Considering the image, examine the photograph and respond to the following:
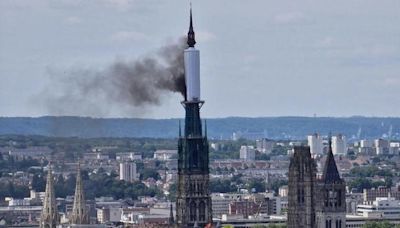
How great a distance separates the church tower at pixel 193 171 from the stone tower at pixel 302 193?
9545 millimetres

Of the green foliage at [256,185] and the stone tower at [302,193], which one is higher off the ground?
the green foliage at [256,185]

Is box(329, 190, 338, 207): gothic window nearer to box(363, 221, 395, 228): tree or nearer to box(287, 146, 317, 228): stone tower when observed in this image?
box(287, 146, 317, 228): stone tower

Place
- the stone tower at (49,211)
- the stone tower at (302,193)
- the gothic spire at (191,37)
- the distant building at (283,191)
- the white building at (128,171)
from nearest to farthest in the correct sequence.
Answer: the gothic spire at (191,37) < the stone tower at (302,193) < the stone tower at (49,211) < the distant building at (283,191) < the white building at (128,171)

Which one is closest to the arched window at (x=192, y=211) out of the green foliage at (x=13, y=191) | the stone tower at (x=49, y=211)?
the stone tower at (x=49, y=211)

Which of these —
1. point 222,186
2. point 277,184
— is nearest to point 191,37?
point 277,184

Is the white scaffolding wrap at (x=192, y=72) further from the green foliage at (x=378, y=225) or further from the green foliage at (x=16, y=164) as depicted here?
the green foliage at (x=16, y=164)

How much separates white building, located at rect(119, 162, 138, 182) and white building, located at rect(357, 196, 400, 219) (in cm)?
4017

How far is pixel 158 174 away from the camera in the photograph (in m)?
199

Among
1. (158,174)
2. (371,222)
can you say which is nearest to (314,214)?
(371,222)

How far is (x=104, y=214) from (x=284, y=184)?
4228 centimetres

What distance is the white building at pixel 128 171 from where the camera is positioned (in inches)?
7402

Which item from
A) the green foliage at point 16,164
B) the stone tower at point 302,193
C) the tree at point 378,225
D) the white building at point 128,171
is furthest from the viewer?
the white building at point 128,171

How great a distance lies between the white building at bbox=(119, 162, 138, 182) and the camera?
188m

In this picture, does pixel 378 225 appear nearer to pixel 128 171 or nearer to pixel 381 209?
pixel 381 209
